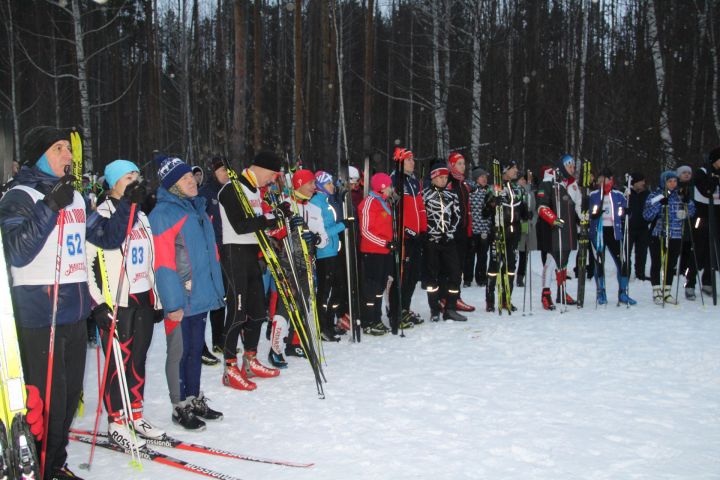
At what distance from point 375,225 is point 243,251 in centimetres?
260

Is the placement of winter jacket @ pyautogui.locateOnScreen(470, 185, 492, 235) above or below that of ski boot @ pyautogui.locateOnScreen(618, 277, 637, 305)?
above

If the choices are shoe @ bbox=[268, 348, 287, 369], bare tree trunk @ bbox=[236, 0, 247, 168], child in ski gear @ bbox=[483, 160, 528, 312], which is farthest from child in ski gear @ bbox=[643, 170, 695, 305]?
bare tree trunk @ bbox=[236, 0, 247, 168]

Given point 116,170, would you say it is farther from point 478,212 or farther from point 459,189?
point 478,212

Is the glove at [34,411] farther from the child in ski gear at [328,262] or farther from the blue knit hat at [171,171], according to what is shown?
the child in ski gear at [328,262]

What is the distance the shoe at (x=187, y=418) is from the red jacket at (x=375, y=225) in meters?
3.53

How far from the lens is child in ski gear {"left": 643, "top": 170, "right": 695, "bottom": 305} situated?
348 inches

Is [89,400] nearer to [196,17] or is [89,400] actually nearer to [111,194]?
[111,194]

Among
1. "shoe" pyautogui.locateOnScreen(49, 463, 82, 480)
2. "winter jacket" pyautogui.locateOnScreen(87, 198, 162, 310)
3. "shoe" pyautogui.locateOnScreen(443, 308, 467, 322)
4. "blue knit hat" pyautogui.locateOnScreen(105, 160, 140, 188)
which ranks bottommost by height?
"shoe" pyautogui.locateOnScreen(49, 463, 82, 480)

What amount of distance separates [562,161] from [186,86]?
2257 centimetres

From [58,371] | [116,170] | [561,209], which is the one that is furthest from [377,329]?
[58,371]

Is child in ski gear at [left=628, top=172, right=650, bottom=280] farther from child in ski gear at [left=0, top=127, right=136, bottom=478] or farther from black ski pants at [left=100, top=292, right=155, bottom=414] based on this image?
child in ski gear at [left=0, top=127, right=136, bottom=478]

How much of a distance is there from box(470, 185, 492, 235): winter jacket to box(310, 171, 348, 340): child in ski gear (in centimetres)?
368

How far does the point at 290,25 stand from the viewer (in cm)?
3341

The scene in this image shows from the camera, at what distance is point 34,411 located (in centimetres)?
306
